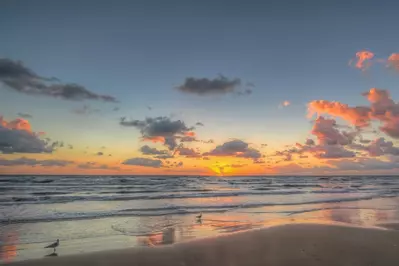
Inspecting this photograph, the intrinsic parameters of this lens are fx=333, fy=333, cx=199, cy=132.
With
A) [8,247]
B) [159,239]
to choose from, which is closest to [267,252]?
[159,239]

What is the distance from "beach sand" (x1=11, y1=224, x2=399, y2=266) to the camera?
829 cm

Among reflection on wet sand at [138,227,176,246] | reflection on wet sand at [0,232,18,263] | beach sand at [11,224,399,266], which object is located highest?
beach sand at [11,224,399,266]

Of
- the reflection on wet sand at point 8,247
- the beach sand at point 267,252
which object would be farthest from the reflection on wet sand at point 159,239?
the reflection on wet sand at point 8,247

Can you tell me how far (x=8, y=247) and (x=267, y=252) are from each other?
7962mm

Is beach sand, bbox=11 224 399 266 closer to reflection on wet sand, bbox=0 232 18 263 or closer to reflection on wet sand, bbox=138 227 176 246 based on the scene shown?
reflection on wet sand, bbox=138 227 176 246

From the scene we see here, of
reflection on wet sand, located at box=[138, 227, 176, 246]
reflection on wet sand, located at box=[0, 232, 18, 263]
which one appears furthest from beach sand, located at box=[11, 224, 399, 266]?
reflection on wet sand, located at box=[0, 232, 18, 263]

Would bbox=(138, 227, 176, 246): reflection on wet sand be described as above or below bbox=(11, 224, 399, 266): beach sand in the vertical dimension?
below

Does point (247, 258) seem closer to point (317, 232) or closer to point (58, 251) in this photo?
point (317, 232)

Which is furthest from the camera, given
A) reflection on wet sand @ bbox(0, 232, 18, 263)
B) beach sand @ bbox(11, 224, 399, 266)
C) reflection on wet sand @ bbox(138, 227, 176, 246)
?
reflection on wet sand @ bbox(138, 227, 176, 246)

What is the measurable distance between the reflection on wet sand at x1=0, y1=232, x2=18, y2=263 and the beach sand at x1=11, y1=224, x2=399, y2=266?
1121mm

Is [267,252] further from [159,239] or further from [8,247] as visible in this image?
[8,247]

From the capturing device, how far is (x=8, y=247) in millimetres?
10414

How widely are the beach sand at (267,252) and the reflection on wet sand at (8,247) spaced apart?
1121 millimetres

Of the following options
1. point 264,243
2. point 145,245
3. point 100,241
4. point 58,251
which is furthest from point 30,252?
point 264,243
